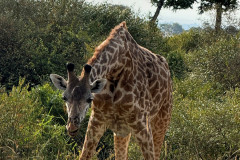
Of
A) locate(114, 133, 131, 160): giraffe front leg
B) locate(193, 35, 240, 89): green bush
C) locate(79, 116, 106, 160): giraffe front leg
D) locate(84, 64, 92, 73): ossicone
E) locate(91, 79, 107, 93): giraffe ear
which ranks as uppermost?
locate(84, 64, 92, 73): ossicone

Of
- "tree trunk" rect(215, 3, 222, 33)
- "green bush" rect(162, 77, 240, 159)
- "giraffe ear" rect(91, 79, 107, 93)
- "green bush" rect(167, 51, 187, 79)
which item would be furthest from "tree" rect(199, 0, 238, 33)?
"giraffe ear" rect(91, 79, 107, 93)

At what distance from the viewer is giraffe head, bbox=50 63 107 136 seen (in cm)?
374

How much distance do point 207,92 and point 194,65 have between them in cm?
356

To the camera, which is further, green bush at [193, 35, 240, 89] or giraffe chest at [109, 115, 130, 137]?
green bush at [193, 35, 240, 89]

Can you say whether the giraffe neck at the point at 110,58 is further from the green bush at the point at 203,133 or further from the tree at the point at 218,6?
the tree at the point at 218,6

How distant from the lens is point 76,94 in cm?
382

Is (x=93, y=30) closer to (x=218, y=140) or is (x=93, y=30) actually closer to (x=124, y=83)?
(x=218, y=140)

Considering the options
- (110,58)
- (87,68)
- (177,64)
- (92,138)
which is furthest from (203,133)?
(177,64)

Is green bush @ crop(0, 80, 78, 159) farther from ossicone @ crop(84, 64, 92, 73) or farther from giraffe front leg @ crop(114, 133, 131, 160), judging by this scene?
ossicone @ crop(84, 64, 92, 73)

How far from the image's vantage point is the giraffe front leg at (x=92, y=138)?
5.12 meters

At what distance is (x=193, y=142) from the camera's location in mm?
6680

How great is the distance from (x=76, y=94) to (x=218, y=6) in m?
19.3

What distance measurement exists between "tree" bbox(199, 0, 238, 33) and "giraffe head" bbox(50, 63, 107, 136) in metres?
16.0

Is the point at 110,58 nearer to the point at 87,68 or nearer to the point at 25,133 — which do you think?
the point at 87,68
